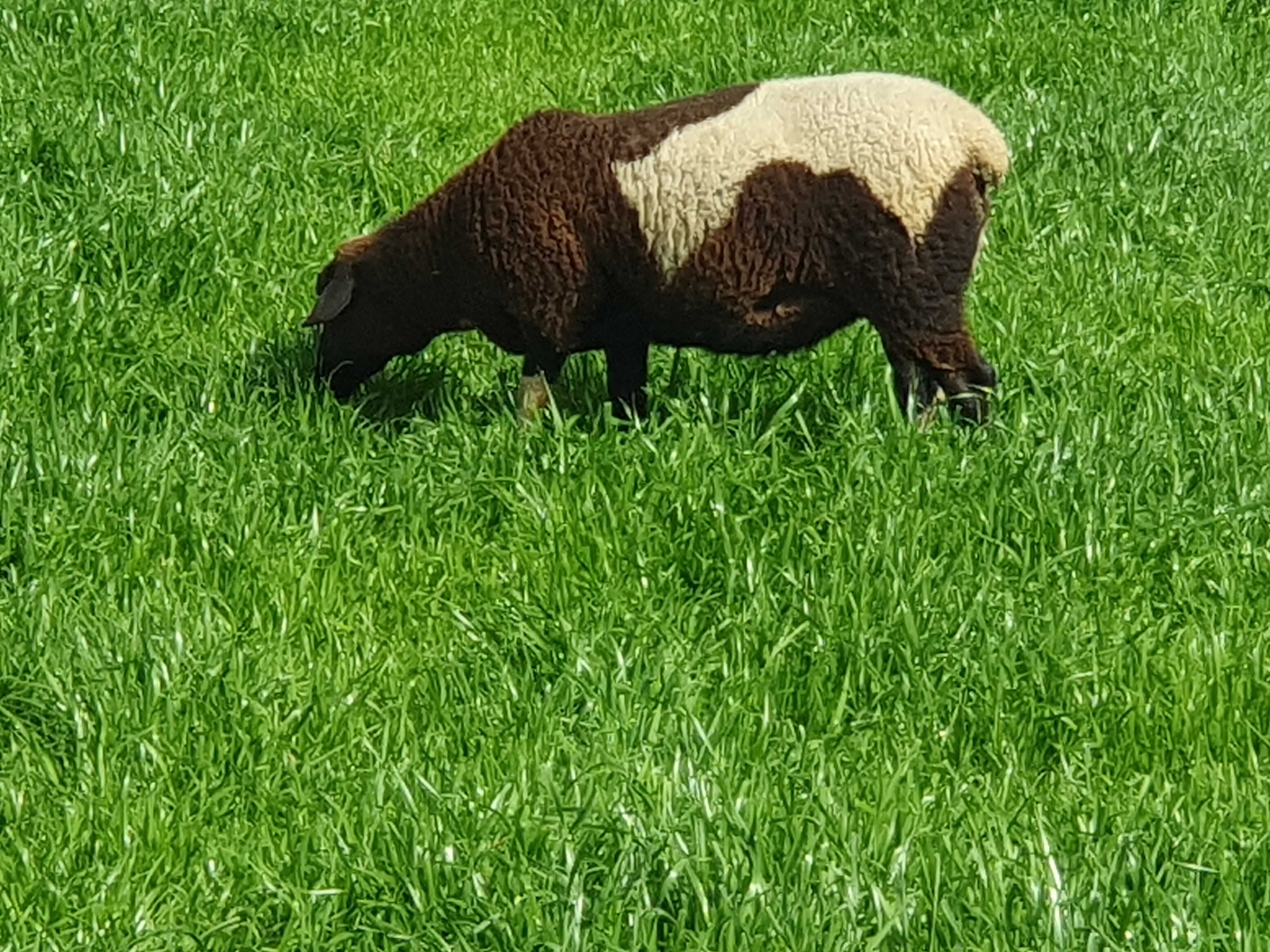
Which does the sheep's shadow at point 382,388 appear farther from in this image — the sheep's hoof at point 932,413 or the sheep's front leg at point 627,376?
the sheep's hoof at point 932,413

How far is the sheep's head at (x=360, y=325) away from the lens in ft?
19.1

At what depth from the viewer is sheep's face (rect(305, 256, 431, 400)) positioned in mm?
5820

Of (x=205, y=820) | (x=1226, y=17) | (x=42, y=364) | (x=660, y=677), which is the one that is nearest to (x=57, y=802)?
(x=205, y=820)

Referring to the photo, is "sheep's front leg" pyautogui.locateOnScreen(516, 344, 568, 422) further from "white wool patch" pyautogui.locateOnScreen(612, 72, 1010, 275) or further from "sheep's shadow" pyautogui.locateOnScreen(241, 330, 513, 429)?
"white wool patch" pyautogui.locateOnScreen(612, 72, 1010, 275)

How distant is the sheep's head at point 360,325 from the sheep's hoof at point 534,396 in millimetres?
463

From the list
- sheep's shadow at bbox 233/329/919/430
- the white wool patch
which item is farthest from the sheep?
sheep's shadow at bbox 233/329/919/430

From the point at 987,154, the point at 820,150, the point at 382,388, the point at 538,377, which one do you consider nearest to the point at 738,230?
the point at 820,150

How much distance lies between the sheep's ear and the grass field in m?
0.26

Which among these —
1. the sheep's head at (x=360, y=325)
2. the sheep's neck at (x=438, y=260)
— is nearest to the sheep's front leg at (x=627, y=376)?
the sheep's neck at (x=438, y=260)

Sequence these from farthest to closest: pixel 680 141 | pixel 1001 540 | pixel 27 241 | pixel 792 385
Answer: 1. pixel 27 241
2. pixel 792 385
3. pixel 680 141
4. pixel 1001 540

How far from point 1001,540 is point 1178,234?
2.65 metres

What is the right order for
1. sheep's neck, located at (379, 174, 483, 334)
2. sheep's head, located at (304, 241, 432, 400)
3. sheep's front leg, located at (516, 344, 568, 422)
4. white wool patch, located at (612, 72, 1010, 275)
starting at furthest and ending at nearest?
sheep's head, located at (304, 241, 432, 400) → sheep's neck, located at (379, 174, 483, 334) → sheep's front leg, located at (516, 344, 568, 422) → white wool patch, located at (612, 72, 1010, 275)

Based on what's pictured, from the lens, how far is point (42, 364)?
5.48 m

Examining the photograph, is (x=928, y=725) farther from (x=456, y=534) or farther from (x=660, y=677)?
(x=456, y=534)
